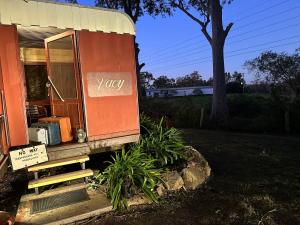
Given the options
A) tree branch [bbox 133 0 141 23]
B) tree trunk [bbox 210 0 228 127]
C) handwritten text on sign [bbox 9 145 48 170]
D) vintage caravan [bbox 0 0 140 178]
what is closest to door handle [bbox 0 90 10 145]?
vintage caravan [bbox 0 0 140 178]

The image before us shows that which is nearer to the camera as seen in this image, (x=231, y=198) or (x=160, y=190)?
(x=231, y=198)

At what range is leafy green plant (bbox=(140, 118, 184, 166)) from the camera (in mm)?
6832

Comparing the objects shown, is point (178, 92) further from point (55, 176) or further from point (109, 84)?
point (55, 176)

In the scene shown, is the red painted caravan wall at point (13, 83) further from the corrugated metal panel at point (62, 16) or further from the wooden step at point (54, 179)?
the wooden step at point (54, 179)

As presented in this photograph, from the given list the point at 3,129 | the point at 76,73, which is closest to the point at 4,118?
the point at 3,129

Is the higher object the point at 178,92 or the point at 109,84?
the point at 109,84

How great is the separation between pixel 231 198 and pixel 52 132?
141 inches

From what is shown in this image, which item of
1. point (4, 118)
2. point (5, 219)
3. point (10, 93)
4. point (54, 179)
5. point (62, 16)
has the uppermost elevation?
point (62, 16)

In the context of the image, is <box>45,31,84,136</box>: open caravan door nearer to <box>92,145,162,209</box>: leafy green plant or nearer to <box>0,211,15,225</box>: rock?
<box>92,145,162,209</box>: leafy green plant

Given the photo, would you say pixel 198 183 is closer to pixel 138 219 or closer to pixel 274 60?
pixel 138 219

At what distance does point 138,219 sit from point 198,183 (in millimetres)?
1911

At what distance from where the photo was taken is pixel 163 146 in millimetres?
7047

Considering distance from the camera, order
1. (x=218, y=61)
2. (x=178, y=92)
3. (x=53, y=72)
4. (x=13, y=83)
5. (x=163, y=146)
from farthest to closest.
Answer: (x=178, y=92), (x=218, y=61), (x=53, y=72), (x=163, y=146), (x=13, y=83)

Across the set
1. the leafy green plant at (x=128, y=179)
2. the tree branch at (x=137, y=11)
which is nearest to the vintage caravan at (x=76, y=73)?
the leafy green plant at (x=128, y=179)
